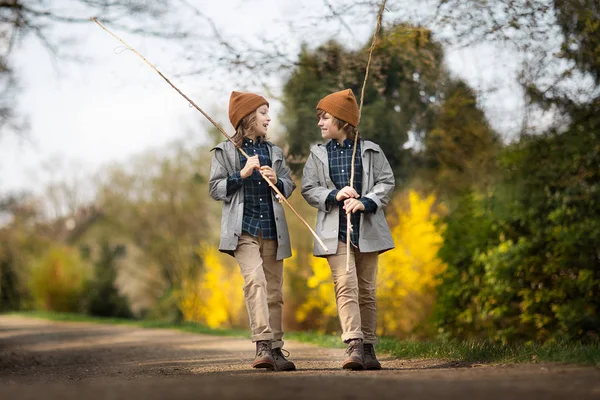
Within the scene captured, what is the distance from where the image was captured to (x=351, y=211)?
16.5 feet

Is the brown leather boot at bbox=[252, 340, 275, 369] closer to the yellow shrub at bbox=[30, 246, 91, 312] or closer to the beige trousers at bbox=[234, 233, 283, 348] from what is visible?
the beige trousers at bbox=[234, 233, 283, 348]

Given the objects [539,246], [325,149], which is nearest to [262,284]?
[325,149]

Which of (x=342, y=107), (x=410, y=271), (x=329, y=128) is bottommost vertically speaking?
(x=410, y=271)

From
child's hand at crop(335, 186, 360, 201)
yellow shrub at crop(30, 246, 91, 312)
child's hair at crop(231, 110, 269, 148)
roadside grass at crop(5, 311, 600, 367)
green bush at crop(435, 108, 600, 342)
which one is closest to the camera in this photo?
roadside grass at crop(5, 311, 600, 367)

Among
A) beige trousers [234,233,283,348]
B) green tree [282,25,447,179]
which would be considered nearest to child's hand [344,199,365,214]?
beige trousers [234,233,283,348]

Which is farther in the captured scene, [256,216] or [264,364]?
[256,216]

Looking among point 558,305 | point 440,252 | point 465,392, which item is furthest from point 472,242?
point 465,392

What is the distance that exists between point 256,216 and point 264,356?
101 cm

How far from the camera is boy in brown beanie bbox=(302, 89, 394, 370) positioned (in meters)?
4.96

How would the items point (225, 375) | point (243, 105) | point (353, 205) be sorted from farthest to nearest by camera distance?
point (243, 105) < point (353, 205) < point (225, 375)

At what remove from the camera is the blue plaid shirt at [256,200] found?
5.16m

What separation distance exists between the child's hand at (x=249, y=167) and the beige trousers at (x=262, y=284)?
43 cm

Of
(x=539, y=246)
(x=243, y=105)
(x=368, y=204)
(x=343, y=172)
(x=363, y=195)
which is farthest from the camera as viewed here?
(x=539, y=246)

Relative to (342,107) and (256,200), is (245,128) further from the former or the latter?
(342,107)
